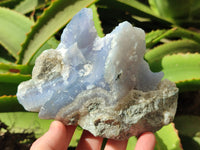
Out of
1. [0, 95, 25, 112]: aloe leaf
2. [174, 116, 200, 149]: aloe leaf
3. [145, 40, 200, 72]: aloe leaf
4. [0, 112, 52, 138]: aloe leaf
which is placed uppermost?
[0, 95, 25, 112]: aloe leaf

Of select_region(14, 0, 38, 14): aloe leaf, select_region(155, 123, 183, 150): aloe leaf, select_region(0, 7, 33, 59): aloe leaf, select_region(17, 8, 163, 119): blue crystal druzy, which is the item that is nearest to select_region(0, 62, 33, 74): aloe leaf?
select_region(0, 7, 33, 59): aloe leaf

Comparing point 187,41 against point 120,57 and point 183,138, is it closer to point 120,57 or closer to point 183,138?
point 183,138

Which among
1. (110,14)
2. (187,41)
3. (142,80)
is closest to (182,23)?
(187,41)

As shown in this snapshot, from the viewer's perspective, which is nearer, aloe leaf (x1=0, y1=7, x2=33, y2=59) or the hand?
the hand

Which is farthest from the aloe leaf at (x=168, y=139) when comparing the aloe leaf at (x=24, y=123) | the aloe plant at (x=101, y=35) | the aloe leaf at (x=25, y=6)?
the aloe leaf at (x=25, y=6)

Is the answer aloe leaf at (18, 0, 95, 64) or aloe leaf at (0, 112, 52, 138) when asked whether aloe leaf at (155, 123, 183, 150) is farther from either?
aloe leaf at (18, 0, 95, 64)

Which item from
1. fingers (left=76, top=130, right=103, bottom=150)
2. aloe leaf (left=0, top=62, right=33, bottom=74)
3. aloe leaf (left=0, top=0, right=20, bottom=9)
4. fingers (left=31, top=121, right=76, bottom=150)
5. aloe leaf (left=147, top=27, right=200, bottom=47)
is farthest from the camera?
aloe leaf (left=0, top=0, right=20, bottom=9)
